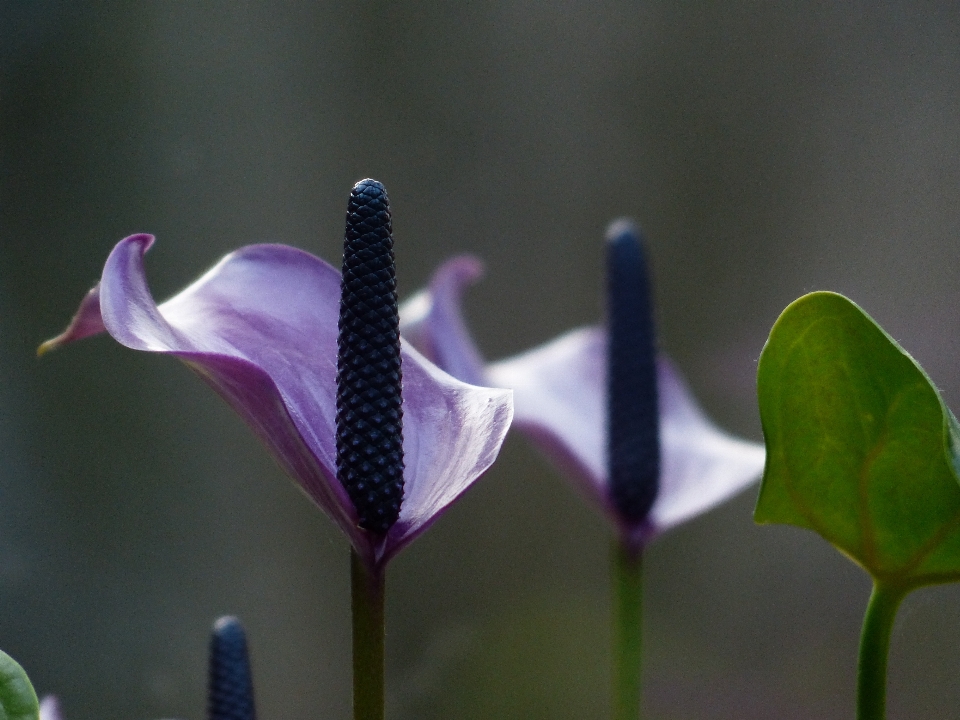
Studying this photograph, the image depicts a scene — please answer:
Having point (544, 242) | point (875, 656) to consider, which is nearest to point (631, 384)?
point (875, 656)

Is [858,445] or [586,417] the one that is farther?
[586,417]

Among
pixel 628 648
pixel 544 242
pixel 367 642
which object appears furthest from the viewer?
pixel 544 242

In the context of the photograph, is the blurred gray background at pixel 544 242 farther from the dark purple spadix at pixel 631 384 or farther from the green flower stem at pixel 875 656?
the green flower stem at pixel 875 656

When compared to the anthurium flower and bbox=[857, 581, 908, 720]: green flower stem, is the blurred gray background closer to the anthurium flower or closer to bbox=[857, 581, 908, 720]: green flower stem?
the anthurium flower

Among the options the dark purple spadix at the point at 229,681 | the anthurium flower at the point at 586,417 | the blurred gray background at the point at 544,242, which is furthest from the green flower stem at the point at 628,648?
the blurred gray background at the point at 544,242

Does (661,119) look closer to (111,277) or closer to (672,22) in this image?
(672,22)

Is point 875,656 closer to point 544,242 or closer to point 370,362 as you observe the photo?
point 370,362
